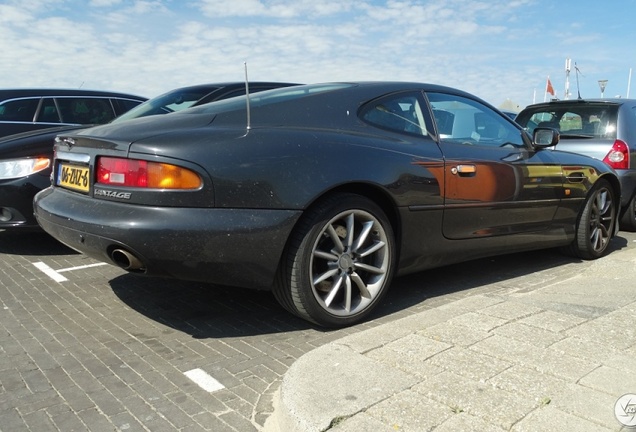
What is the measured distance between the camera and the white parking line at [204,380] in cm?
268

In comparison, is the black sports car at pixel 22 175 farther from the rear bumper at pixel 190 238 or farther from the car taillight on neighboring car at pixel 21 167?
the rear bumper at pixel 190 238

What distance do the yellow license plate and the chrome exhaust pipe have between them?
473 millimetres

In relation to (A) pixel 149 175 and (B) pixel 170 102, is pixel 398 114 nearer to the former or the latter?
(A) pixel 149 175

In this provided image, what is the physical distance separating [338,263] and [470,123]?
1.64m

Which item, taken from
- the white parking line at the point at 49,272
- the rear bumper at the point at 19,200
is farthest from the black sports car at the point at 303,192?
the rear bumper at the point at 19,200

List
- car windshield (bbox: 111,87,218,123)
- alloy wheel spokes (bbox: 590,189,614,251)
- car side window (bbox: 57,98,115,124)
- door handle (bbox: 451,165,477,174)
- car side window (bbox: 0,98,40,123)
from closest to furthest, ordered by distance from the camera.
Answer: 1. door handle (bbox: 451,165,477,174)
2. alloy wheel spokes (bbox: 590,189,614,251)
3. car windshield (bbox: 111,87,218,123)
4. car side window (bbox: 0,98,40,123)
5. car side window (bbox: 57,98,115,124)

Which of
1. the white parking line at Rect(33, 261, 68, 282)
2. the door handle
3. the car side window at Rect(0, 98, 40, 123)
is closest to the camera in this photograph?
the door handle

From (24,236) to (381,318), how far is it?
4173 millimetres

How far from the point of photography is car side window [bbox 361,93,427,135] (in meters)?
3.66

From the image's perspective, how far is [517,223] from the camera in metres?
4.34

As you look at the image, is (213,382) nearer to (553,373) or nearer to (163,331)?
(163,331)

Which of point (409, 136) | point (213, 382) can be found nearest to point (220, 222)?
point (213, 382)

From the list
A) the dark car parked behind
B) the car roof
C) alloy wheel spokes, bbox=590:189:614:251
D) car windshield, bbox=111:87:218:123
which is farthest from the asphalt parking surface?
the car roof

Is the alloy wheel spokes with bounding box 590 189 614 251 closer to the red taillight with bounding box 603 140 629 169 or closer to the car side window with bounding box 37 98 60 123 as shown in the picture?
the red taillight with bounding box 603 140 629 169
